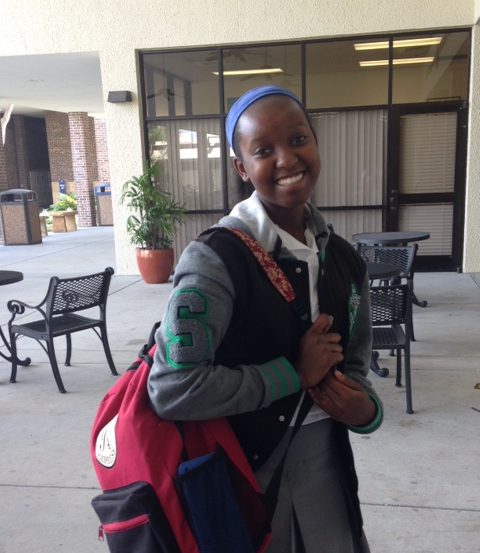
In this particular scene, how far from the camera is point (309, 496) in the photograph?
1.16 metres

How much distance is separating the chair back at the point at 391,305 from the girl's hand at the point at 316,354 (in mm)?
2754

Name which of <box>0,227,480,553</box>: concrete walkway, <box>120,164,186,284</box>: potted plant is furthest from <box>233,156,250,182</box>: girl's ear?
<box>120,164,186,284</box>: potted plant

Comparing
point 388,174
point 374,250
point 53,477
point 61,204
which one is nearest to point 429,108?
point 388,174

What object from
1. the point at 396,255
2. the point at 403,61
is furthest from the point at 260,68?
the point at 396,255

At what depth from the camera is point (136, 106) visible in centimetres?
842

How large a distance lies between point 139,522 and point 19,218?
13.5 meters

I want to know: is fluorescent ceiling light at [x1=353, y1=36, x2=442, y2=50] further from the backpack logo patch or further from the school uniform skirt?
the backpack logo patch

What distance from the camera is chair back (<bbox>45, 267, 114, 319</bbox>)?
14.0 ft

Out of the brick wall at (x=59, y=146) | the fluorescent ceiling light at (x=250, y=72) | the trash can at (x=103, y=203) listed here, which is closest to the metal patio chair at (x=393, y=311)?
the fluorescent ceiling light at (x=250, y=72)

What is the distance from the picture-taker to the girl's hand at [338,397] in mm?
1115

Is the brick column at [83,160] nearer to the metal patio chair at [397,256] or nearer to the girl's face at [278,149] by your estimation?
the metal patio chair at [397,256]

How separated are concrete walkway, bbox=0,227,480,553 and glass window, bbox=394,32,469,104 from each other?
346cm

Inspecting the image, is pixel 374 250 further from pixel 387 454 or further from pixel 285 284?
pixel 285 284

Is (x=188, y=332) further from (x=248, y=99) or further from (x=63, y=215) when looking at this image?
(x=63, y=215)
